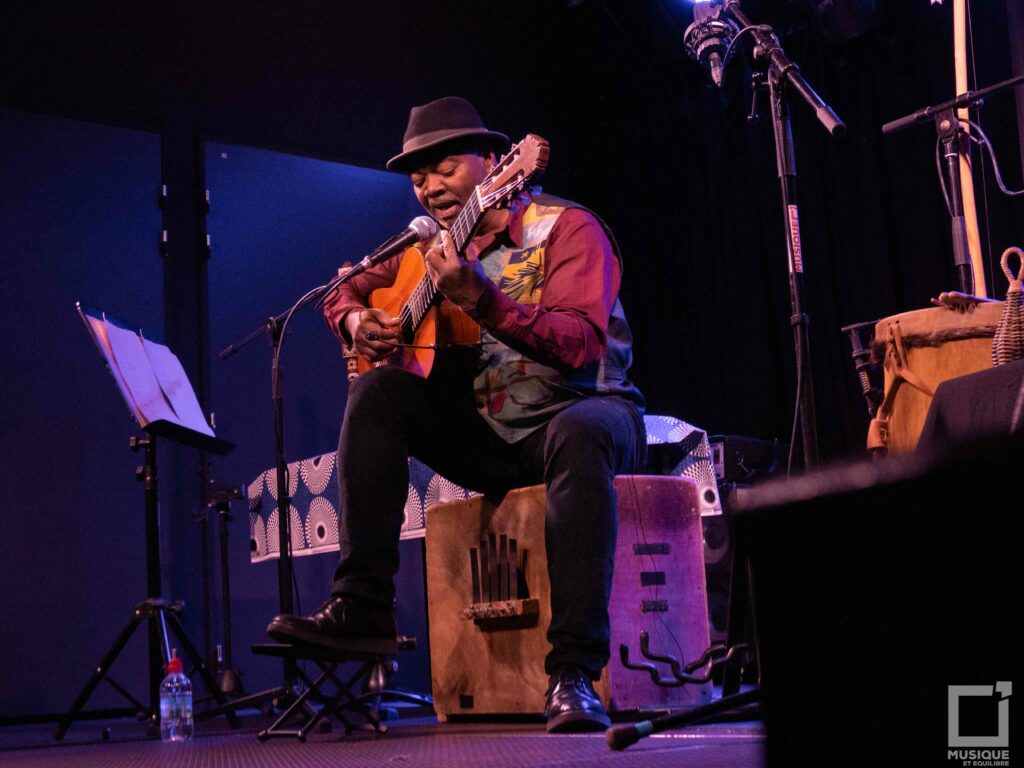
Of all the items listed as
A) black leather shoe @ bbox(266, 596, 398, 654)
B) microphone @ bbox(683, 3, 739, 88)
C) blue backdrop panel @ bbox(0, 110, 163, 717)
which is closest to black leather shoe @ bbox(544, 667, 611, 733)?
black leather shoe @ bbox(266, 596, 398, 654)

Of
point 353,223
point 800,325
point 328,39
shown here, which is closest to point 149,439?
point 800,325

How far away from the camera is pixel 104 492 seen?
5.12 meters

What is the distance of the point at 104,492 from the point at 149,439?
1620mm

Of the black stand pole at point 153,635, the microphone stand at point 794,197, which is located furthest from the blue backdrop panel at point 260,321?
the microphone stand at point 794,197

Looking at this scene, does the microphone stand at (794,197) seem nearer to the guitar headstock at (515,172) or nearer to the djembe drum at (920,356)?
the djembe drum at (920,356)

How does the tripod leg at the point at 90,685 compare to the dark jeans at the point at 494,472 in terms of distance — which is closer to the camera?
the dark jeans at the point at 494,472

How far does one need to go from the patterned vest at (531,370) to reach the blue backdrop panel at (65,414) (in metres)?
2.89

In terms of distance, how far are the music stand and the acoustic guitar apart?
0.85 meters

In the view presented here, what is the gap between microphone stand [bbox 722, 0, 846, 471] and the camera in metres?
2.68

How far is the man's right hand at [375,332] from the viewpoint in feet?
9.41

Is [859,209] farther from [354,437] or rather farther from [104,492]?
[104,492]

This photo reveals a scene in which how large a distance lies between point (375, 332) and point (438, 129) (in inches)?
23.5

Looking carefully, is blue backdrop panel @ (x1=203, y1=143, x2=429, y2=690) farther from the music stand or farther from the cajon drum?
the cajon drum

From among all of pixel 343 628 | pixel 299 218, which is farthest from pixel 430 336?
pixel 299 218
